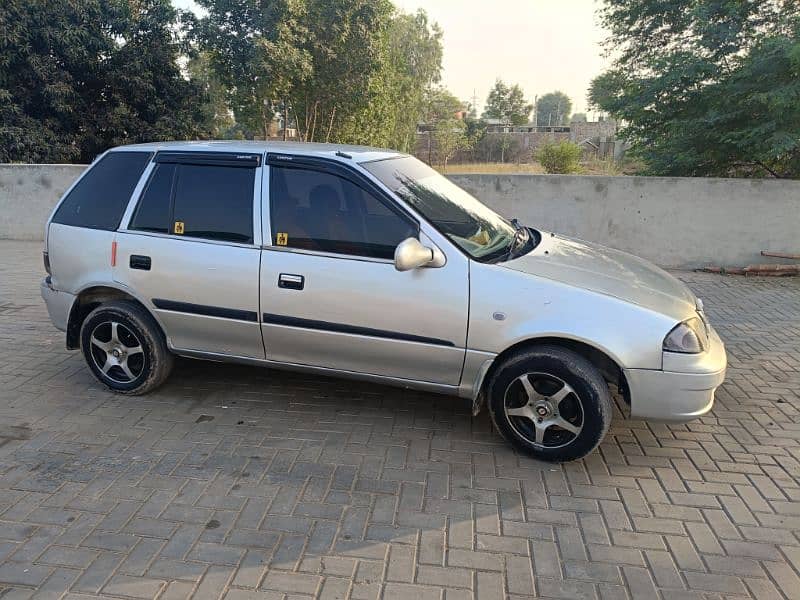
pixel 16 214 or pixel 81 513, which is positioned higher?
pixel 16 214

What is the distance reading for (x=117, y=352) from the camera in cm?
440

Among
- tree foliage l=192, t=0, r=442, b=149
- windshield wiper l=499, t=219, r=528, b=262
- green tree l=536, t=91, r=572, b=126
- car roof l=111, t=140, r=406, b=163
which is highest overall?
green tree l=536, t=91, r=572, b=126

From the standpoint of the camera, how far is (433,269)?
3.57m

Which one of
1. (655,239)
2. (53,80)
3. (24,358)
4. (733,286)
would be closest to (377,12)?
(53,80)

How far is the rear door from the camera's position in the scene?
3955 millimetres

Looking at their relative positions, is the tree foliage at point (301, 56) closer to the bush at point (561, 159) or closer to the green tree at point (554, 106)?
the bush at point (561, 159)

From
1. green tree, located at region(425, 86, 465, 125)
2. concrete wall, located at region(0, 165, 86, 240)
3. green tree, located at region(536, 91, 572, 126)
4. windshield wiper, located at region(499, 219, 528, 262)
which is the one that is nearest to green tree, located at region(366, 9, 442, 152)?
green tree, located at region(425, 86, 465, 125)

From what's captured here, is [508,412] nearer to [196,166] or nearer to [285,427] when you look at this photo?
[285,427]

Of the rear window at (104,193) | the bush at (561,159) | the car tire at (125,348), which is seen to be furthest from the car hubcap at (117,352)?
the bush at (561,159)

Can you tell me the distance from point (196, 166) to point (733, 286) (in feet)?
23.7

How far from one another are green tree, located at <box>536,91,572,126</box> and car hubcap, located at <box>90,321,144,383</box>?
140243mm

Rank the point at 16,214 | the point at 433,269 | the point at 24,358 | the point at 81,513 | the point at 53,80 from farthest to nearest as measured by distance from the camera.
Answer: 1. the point at 53,80
2. the point at 16,214
3. the point at 24,358
4. the point at 433,269
5. the point at 81,513

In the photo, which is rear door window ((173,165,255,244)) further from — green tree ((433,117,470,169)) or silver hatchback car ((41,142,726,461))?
green tree ((433,117,470,169))

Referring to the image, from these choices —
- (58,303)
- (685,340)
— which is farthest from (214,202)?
(685,340)
